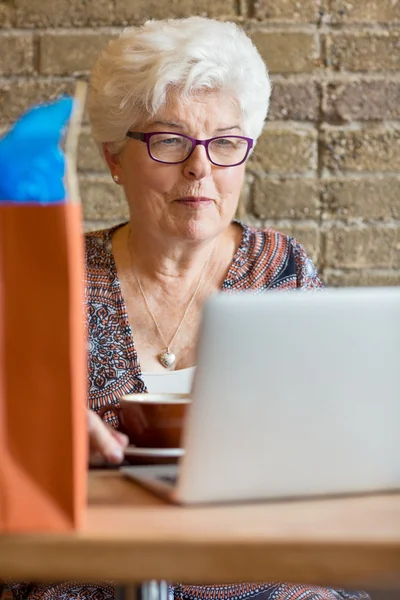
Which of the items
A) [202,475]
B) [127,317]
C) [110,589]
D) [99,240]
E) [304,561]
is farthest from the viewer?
[99,240]

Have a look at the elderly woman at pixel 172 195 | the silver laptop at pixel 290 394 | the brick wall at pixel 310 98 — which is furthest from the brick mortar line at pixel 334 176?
the silver laptop at pixel 290 394

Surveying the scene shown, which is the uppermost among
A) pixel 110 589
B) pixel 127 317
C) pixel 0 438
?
pixel 0 438

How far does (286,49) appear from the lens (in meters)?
2.26

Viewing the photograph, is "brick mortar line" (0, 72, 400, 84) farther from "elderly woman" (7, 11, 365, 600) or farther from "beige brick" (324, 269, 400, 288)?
"beige brick" (324, 269, 400, 288)

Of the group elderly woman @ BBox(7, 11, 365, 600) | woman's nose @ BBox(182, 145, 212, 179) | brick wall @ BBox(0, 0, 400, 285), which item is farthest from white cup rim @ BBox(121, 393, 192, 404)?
brick wall @ BBox(0, 0, 400, 285)

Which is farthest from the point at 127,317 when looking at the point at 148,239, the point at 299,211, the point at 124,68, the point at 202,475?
the point at 202,475

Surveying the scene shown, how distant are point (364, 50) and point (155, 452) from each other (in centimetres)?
158

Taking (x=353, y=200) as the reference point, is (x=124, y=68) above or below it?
above

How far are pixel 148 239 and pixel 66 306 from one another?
1298 millimetres

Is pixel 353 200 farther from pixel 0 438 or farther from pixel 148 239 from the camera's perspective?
pixel 0 438

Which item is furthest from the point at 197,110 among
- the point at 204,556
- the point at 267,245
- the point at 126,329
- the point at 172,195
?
the point at 204,556

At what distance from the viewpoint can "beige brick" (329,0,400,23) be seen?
2268mm

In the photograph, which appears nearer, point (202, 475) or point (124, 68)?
point (202, 475)

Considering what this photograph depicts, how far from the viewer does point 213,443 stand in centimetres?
71
